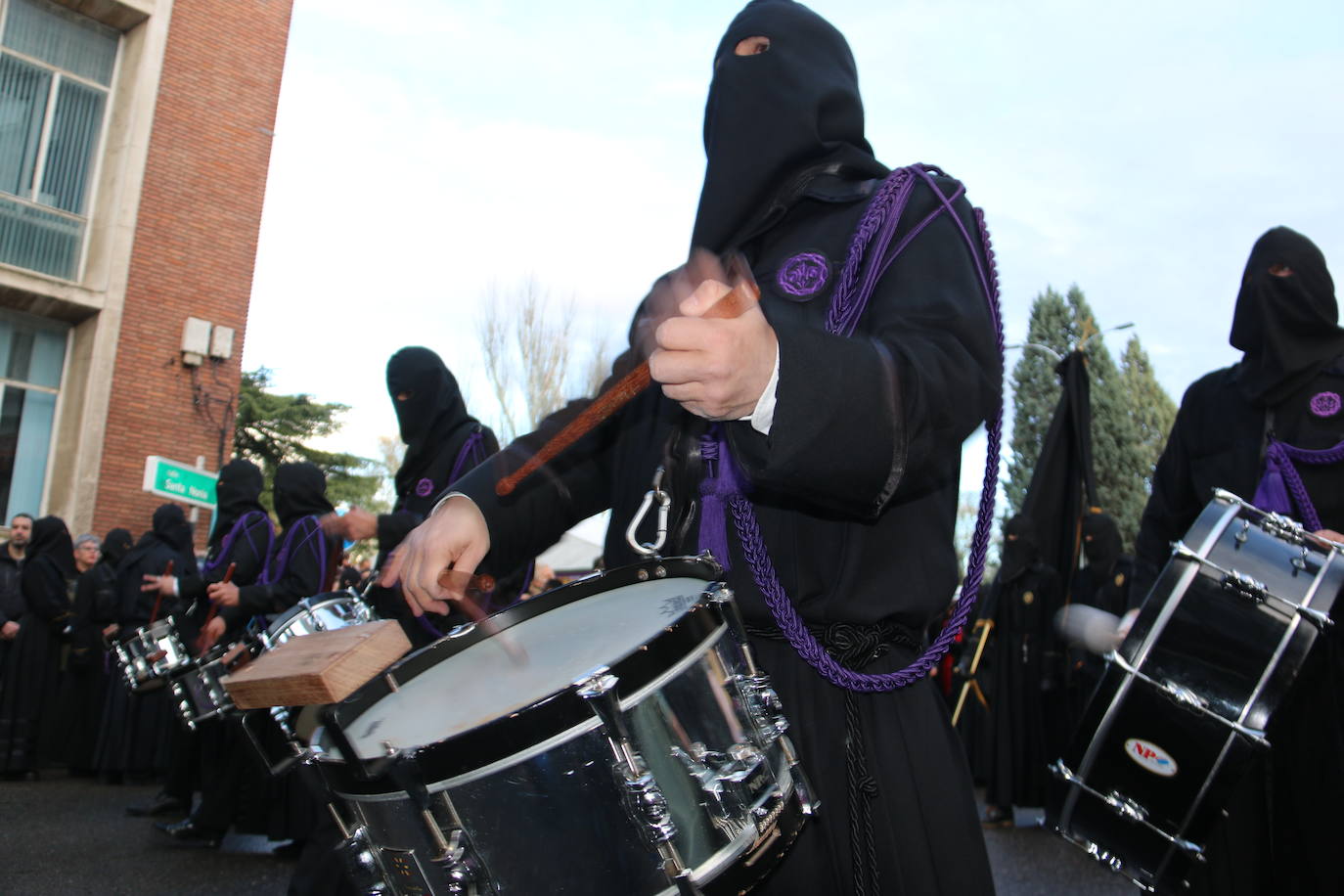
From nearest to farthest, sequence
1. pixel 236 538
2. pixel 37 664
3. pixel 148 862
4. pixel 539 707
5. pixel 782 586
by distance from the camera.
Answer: pixel 539 707 → pixel 782 586 → pixel 148 862 → pixel 236 538 → pixel 37 664

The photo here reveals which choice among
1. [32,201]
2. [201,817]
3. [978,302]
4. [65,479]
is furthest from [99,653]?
[978,302]

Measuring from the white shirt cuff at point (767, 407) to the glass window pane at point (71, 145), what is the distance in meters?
17.3

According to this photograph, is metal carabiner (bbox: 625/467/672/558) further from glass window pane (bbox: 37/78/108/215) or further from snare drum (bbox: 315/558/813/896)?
glass window pane (bbox: 37/78/108/215)

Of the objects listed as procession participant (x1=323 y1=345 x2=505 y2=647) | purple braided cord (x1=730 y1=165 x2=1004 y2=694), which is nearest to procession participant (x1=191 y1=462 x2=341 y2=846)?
procession participant (x1=323 y1=345 x2=505 y2=647)

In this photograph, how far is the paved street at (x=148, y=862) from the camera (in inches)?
216

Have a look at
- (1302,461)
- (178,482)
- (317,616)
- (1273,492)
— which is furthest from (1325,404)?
(178,482)

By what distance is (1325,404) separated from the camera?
11.1ft

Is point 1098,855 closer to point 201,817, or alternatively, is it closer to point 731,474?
point 731,474

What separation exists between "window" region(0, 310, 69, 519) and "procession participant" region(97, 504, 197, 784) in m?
7.09

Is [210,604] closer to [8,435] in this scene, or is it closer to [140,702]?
[140,702]

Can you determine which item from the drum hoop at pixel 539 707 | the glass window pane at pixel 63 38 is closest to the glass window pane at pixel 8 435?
the glass window pane at pixel 63 38

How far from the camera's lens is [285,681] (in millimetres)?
1510

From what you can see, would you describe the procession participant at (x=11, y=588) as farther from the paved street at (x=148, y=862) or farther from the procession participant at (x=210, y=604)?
the procession participant at (x=210, y=604)

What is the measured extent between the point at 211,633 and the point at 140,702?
3239mm
